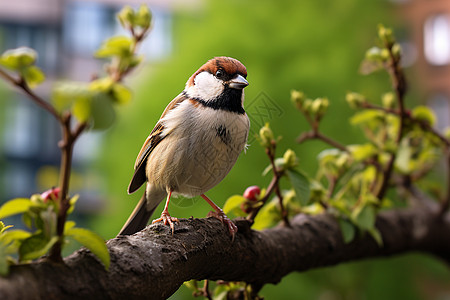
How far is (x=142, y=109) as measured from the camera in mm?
2234

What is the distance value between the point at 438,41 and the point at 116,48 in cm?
552

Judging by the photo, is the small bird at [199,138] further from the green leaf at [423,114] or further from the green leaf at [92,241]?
the green leaf at [423,114]

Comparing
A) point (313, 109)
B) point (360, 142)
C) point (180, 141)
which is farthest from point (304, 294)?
point (180, 141)

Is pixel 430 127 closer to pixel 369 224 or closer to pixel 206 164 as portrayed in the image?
pixel 369 224

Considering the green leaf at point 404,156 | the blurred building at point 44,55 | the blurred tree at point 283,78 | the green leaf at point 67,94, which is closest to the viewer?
the green leaf at point 67,94

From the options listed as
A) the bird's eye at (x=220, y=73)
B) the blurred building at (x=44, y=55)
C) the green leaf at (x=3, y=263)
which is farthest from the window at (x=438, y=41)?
the green leaf at (x=3, y=263)

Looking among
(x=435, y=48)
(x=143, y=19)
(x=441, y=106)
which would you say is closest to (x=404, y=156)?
(x=143, y=19)

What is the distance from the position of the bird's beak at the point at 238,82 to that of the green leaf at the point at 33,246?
31 cm

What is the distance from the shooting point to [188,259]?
60 cm

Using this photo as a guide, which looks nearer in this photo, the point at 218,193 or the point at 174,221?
the point at 174,221

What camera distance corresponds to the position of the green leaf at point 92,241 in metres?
0.47

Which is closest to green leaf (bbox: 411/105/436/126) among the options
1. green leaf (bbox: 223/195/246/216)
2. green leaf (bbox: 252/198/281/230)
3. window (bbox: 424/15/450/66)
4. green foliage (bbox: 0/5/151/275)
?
green leaf (bbox: 252/198/281/230)

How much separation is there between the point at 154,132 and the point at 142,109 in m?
1.54

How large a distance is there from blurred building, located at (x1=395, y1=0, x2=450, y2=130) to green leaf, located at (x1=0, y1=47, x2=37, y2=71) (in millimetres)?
5271
